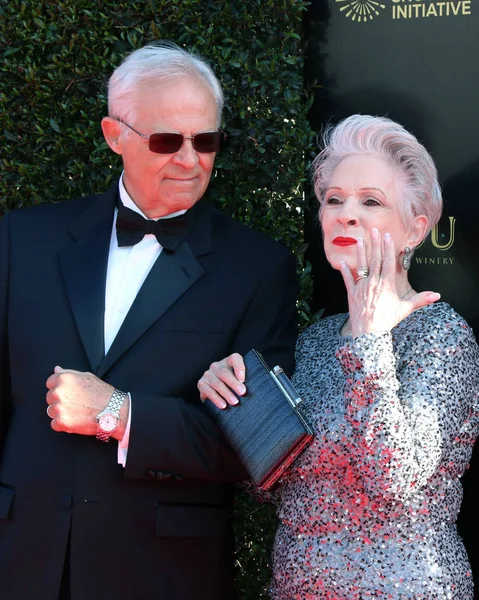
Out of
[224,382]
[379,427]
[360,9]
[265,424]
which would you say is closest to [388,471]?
[379,427]

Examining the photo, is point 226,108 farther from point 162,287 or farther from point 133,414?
point 133,414

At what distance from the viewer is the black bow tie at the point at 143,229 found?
12.0 ft

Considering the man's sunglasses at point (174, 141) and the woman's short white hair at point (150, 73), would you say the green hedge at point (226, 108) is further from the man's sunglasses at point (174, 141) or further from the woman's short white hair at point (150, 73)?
the man's sunglasses at point (174, 141)

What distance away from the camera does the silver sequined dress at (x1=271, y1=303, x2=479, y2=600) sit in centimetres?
298

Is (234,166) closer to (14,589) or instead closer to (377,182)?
(377,182)

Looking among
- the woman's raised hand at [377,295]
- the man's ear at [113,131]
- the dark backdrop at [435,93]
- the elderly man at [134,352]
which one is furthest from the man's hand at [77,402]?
the dark backdrop at [435,93]

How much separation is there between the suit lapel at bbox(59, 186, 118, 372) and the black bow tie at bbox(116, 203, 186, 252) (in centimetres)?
8

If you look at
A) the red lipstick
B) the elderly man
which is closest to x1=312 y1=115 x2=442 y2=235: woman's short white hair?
the red lipstick

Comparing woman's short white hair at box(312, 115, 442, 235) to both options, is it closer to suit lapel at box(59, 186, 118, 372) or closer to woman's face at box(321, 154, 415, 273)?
woman's face at box(321, 154, 415, 273)

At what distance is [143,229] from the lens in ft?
12.0

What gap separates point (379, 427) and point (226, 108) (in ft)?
6.45

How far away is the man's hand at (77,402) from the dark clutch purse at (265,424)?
15.9 inches

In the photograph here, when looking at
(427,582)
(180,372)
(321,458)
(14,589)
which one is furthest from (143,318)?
(427,582)

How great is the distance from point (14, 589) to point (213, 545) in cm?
74
